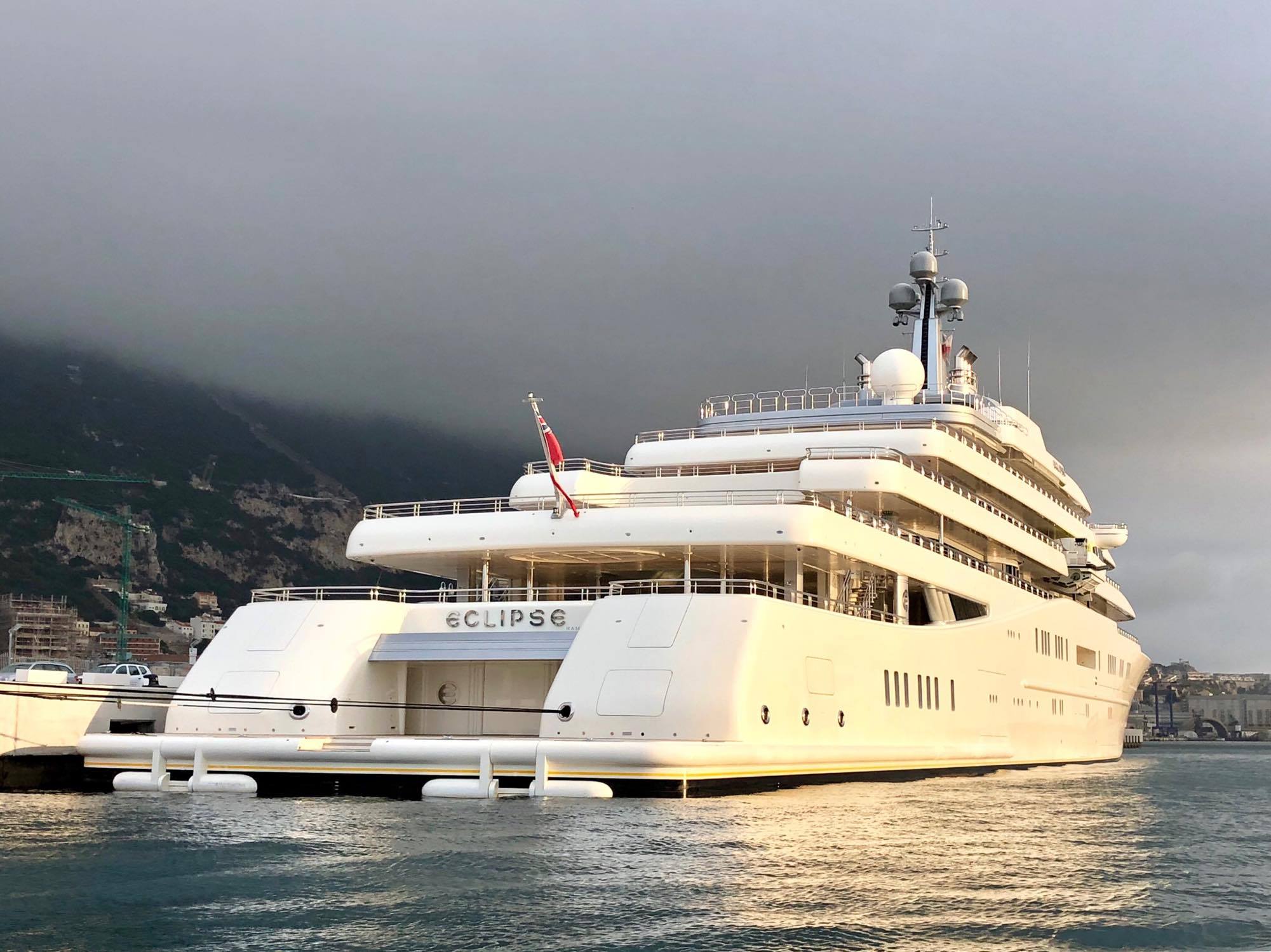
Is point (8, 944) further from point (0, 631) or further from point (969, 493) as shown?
point (0, 631)

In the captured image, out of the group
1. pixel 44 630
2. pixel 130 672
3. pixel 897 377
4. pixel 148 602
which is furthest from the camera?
pixel 148 602

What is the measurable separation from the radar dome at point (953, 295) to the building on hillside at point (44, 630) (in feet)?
343

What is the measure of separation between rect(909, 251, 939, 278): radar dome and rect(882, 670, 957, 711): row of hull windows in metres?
19.1

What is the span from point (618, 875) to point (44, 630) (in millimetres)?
137022

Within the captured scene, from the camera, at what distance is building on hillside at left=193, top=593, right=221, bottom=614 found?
531 feet

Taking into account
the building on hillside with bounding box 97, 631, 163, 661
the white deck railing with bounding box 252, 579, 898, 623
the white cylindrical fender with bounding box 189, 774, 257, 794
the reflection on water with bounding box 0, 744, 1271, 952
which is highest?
the building on hillside with bounding box 97, 631, 163, 661

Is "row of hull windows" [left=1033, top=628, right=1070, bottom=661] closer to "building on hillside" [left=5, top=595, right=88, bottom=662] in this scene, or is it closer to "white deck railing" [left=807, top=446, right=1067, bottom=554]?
"white deck railing" [left=807, top=446, right=1067, bottom=554]

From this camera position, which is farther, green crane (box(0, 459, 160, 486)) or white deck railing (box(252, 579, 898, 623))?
green crane (box(0, 459, 160, 486))

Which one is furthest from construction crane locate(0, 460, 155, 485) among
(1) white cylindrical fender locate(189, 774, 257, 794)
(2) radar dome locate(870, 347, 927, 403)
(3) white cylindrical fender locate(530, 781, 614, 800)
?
(3) white cylindrical fender locate(530, 781, 614, 800)

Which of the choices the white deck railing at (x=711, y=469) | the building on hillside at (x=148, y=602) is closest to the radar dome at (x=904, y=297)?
the white deck railing at (x=711, y=469)

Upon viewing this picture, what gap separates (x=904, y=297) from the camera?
4753 cm

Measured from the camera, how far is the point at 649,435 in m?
36.4

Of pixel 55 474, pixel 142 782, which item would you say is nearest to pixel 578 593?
pixel 142 782

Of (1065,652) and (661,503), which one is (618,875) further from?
(1065,652)
